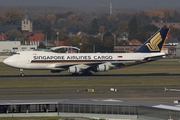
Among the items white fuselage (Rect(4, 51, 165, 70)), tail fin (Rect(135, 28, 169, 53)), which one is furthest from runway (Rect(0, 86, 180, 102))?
tail fin (Rect(135, 28, 169, 53))

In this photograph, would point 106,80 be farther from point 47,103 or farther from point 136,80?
point 47,103

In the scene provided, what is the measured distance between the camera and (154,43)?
325 ft

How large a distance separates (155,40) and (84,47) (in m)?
94.0

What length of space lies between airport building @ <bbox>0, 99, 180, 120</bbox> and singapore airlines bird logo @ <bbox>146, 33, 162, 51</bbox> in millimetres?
45061

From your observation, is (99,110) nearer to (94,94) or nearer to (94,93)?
(94,94)

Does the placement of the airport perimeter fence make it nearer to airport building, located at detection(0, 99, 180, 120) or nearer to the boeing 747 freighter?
airport building, located at detection(0, 99, 180, 120)

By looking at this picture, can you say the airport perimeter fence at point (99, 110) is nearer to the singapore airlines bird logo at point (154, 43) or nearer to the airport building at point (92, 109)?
the airport building at point (92, 109)

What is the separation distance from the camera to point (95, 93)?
7025 cm

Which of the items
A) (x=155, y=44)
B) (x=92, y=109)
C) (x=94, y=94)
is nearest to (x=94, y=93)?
(x=94, y=94)

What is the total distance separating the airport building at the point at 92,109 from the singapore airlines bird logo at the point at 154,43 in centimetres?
4506

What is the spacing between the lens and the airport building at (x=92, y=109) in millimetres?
50969

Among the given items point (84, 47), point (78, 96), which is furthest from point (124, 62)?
point (84, 47)

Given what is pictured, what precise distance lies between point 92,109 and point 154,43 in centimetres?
4734

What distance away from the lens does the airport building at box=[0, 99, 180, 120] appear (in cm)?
5097
